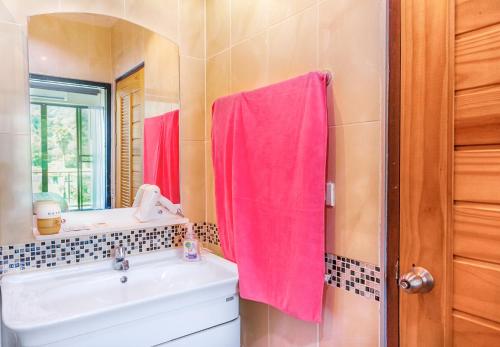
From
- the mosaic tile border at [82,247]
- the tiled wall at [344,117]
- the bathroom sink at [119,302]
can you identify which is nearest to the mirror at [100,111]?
the mosaic tile border at [82,247]

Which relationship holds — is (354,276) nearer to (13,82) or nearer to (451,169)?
(451,169)

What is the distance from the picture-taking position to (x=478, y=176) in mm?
875

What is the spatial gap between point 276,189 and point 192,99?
782 mm

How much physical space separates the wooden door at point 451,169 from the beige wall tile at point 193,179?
1100mm

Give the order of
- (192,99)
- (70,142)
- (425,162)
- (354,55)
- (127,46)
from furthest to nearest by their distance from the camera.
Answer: (192,99) < (127,46) < (70,142) < (354,55) < (425,162)

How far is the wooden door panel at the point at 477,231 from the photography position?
2.78 feet

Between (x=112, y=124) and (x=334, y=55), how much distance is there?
3.36 feet

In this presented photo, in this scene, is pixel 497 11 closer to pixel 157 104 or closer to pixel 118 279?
pixel 157 104

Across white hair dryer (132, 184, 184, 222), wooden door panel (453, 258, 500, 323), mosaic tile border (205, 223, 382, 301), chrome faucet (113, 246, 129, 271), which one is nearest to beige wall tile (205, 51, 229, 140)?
white hair dryer (132, 184, 184, 222)

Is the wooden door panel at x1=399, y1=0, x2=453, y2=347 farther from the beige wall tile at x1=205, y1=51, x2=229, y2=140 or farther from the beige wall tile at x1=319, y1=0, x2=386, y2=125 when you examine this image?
the beige wall tile at x1=205, y1=51, x2=229, y2=140

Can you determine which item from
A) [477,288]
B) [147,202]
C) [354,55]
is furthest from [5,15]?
[477,288]

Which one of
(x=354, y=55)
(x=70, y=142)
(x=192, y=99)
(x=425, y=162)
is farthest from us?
(x=192, y=99)

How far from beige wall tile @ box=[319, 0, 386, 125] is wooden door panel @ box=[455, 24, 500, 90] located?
210mm

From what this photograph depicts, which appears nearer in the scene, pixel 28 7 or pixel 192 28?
pixel 28 7
